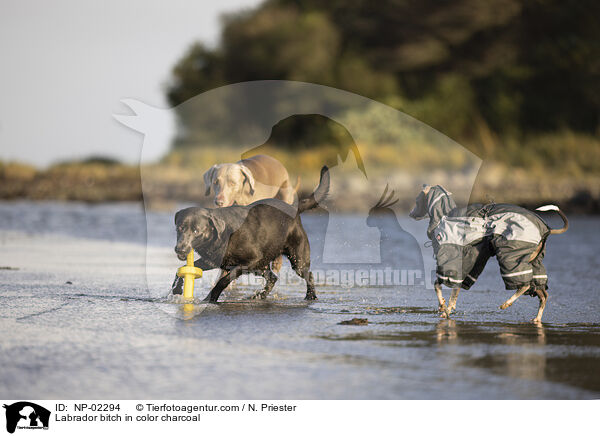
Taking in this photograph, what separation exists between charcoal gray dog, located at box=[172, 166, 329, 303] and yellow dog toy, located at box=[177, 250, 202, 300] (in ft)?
0.24

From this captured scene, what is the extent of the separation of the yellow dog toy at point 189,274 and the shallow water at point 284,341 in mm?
193

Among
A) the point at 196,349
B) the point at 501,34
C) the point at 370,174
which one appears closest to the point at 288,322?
the point at 196,349

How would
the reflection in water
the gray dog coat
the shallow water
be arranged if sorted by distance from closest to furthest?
the shallow water < the reflection in water < the gray dog coat

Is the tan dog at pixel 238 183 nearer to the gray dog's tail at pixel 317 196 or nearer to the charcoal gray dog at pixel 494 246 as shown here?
the gray dog's tail at pixel 317 196

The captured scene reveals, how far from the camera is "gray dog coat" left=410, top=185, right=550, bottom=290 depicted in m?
6.75

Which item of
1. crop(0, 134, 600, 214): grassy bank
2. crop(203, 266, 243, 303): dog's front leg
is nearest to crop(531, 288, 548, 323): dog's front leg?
crop(203, 266, 243, 303): dog's front leg

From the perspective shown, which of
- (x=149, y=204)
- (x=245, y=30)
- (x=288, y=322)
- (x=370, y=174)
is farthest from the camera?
(x=245, y=30)

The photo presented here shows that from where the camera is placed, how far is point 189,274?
7.29 meters

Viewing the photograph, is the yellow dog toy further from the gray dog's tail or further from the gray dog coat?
the gray dog coat

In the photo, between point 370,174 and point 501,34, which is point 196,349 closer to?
point 370,174

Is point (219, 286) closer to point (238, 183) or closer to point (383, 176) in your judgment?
point (238, 183)

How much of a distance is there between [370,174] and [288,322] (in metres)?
21.4
